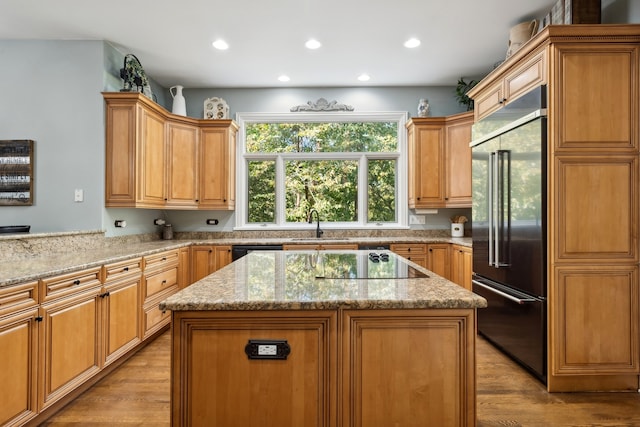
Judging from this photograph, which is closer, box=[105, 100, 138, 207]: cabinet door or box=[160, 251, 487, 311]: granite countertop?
box=[160, 251, 487, 311]: granite countertop

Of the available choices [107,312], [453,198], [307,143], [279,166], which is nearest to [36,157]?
[107,312]

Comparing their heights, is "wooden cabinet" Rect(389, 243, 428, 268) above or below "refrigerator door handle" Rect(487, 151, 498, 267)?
below

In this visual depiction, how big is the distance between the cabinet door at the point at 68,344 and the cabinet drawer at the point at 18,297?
3.9 inches

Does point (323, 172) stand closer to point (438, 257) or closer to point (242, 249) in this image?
point (242, 249)

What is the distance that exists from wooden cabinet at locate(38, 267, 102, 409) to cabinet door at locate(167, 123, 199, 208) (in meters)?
1.85

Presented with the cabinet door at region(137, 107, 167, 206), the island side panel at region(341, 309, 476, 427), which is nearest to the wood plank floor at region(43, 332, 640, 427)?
the island side panel at region(341, 309, 476, 427)

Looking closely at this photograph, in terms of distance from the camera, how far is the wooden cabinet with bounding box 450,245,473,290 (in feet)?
12.0

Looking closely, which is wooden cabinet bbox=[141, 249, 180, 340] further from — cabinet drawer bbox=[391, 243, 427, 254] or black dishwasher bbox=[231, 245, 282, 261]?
cabinet drawer bbox=[391, 243, 427, 254]

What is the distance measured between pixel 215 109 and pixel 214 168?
80 cm

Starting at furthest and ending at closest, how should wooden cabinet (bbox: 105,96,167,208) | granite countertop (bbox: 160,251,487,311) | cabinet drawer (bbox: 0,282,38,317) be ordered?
wooden cabinet (bbox: 105,96,167,208) → cabinet drawer (bbox: 0,282,38,317) → granite countertop (bbox: 160,251,487,311)

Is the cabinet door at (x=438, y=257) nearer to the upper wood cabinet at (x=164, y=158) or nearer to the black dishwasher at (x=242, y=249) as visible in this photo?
the black dishwasher at (x=242, y=249)

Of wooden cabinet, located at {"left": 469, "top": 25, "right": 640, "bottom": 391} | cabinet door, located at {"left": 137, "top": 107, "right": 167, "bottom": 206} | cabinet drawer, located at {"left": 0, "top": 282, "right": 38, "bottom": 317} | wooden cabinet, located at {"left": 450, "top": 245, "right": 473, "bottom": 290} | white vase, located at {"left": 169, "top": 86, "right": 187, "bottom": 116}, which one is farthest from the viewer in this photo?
white vase, located at {"left": 169, "top": 86, "right": 187, "bottom": 116}

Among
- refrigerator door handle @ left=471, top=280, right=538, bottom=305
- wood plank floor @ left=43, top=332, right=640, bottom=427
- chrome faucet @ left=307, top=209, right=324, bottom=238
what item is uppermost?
chrome faucet @ left=307, top=209, right=324, bottom=238

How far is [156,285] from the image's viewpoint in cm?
329
